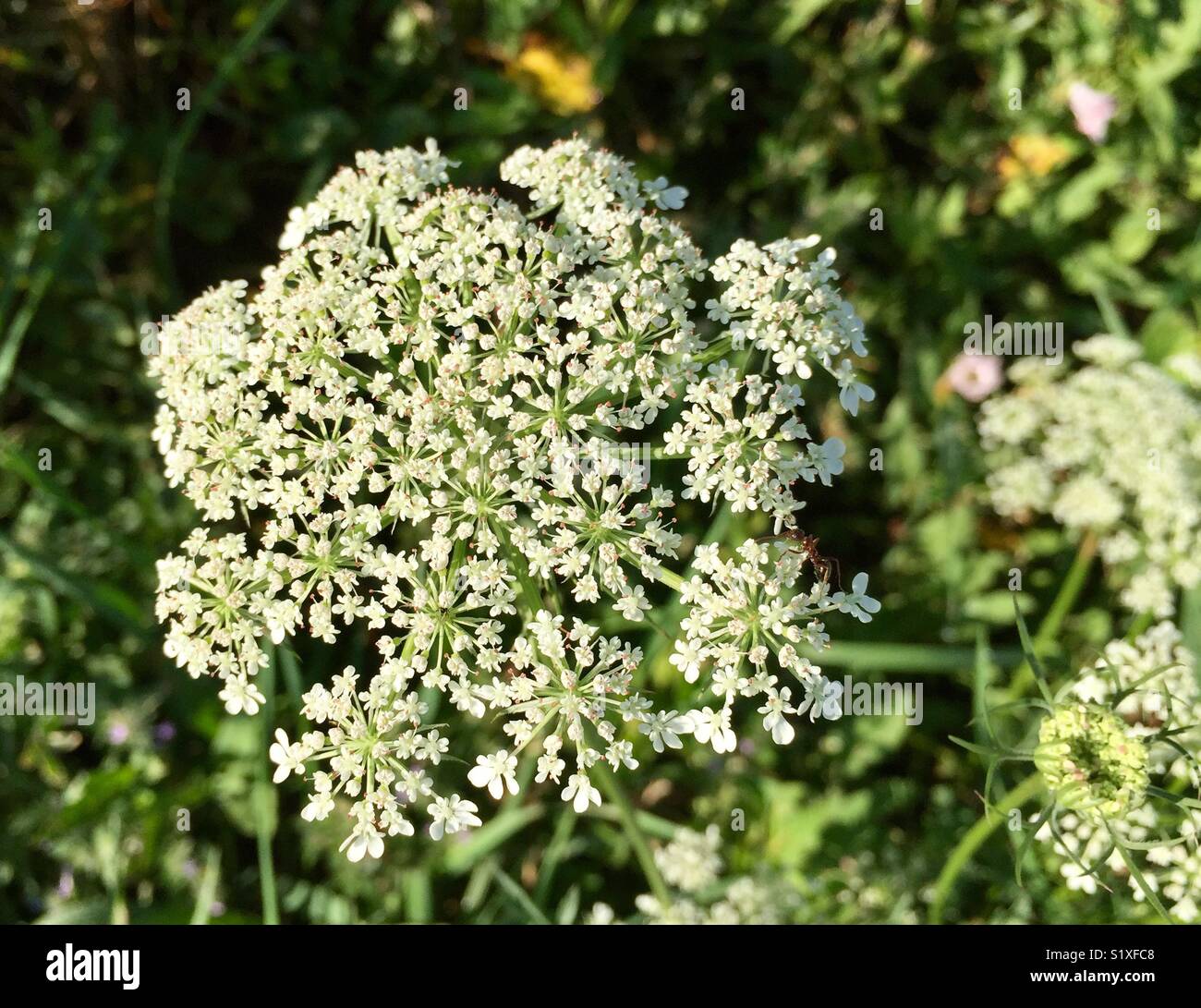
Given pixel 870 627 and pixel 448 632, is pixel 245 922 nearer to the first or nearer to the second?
pixel 448 632

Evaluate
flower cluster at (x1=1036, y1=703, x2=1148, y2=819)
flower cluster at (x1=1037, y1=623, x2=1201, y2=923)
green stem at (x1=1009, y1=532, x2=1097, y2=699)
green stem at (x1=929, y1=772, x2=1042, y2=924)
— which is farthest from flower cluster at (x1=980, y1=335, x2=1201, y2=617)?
flower cluster at (x1=1036, y1=703, x2=1148, y2=819)

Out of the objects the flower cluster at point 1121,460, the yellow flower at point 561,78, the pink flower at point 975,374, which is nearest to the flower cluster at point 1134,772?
the flower cluster at point 1121,460

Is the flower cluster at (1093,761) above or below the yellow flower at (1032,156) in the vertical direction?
below

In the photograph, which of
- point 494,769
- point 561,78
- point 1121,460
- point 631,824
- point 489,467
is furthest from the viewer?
point 561,78

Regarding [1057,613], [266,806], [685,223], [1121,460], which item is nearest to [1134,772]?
[1057,613]

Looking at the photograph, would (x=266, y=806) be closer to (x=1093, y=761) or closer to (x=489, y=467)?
(x=489, y=467)

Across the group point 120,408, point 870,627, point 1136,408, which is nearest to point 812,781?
point 870,627

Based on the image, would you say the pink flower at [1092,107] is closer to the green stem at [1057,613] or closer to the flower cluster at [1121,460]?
the flower cluster at [1121,460]
